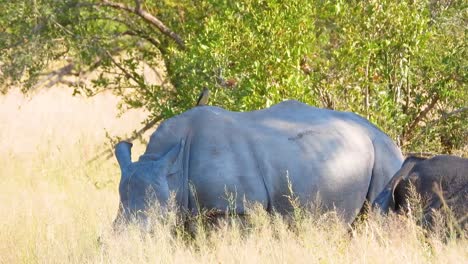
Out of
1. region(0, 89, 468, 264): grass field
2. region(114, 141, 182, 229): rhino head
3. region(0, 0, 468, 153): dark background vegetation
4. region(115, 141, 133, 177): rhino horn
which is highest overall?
region(0, 0, 468, 153): dark background vegetation

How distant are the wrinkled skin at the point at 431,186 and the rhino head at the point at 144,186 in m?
1.57

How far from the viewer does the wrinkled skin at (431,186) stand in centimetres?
760

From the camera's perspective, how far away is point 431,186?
7.79 meters

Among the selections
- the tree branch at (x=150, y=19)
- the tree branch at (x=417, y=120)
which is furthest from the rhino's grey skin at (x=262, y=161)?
the tree branch at (x=150, y=19)

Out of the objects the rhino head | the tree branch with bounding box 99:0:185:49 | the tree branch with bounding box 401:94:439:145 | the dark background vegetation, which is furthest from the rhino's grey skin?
the tree branch with bounding box 99:0:185:49

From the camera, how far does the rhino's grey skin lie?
8.09 metres

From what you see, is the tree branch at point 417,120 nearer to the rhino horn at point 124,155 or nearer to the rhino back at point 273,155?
the rhino back at point 273,155

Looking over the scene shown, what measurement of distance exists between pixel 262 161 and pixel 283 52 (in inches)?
97.2

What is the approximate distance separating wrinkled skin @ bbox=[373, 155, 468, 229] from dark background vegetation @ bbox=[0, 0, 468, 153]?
260 centimetres

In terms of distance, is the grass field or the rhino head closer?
the grass field

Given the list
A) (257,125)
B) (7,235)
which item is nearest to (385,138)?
(257,125)

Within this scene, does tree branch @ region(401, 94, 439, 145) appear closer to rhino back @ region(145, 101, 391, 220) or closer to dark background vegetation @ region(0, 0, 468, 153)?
dark background vegetation @ region(0, 0, 468, 153)

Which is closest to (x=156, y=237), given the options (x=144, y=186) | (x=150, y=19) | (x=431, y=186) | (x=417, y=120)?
(x=144, y=186)

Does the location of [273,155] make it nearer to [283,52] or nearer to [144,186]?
[144,186]
